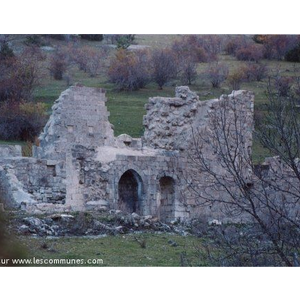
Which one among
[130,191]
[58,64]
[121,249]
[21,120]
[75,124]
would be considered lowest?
[130,191]

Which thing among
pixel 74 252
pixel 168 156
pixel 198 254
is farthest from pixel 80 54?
pixel 198 254

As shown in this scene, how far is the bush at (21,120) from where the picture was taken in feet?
106

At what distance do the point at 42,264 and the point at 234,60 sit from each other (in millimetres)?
16338

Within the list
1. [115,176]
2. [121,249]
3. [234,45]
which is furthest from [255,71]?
[121,249]

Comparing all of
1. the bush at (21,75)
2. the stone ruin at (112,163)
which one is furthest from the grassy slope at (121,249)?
the bush at (21,75)

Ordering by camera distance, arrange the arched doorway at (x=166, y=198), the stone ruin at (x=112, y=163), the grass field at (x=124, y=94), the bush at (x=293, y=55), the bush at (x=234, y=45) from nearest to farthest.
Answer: the bush at (x=293, y=55)
the stone ruin at (x=112, y=163)
the bush at (x=234, y=45)
the arched doorway at (x=166, y=198)
the grass field at (x=124, y=94)

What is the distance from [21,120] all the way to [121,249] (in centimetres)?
1517

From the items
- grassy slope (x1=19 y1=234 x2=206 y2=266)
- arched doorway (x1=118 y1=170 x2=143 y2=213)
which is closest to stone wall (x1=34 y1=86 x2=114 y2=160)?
arched doorway (x1=118 y1=170 x2=143 y2=213)

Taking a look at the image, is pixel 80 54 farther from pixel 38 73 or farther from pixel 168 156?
pixel 168 156

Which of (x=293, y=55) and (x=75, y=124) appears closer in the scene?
(x=293, y=55)

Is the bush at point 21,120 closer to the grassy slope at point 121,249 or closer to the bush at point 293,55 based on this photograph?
the bush at point 293,55

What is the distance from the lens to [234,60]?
29.5 m

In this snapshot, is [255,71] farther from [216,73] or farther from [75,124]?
[75,124]

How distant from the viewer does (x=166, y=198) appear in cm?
2678
